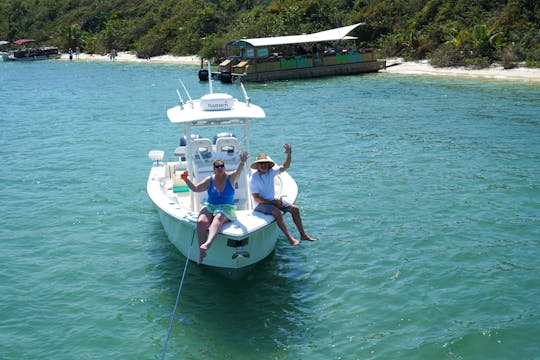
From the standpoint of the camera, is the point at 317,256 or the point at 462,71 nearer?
the point at 317,256

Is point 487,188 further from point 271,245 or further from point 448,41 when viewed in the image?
point 448,41

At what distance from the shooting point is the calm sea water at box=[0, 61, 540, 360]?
8867 millimetres

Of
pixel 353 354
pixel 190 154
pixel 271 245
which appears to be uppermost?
pixel 190 154

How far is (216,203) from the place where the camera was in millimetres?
9859

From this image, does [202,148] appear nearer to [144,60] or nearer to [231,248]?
[231,248]

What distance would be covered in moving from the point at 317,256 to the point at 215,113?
331 centimetres

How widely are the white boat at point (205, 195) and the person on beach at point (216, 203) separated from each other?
172mm

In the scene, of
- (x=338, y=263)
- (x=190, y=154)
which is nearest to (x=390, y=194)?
(x=338, y=263)

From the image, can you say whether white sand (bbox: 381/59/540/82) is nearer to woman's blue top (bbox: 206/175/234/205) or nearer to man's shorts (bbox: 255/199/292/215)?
man's shorts (bbox: 255/199/292/215)

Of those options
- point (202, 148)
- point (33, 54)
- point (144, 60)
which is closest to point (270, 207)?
point (202, 148)

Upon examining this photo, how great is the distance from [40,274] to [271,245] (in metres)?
4.28

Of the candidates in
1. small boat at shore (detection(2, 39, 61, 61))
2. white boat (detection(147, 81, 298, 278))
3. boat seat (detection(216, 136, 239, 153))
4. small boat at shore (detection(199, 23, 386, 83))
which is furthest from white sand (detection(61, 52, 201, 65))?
boat seat (detection(216, 136, 239, 153))

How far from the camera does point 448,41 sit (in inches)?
1635

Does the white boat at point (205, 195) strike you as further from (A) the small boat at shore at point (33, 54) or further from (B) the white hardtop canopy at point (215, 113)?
(A) the small boat at shore at point (33, 54)
